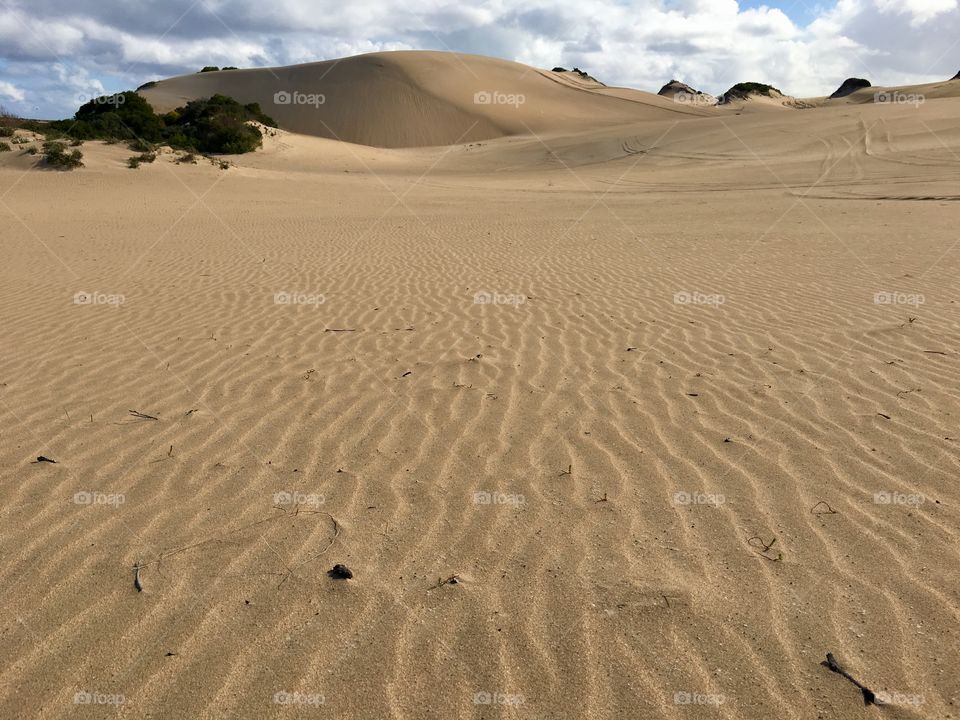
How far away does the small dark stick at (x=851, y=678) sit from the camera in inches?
90.7

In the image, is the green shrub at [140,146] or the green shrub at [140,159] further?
the green shrub at [140,146]

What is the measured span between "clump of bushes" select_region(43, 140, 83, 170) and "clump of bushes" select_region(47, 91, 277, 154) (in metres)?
3.21

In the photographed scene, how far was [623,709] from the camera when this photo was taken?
2.32 meters

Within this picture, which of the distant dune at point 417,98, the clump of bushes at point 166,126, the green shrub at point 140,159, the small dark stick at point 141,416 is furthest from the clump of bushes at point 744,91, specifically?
the small dark stick at point 141,416

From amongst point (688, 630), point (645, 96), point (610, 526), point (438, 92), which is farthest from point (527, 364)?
point (645, 96)

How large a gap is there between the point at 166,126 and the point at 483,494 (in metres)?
32.7

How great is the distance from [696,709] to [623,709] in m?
0.25

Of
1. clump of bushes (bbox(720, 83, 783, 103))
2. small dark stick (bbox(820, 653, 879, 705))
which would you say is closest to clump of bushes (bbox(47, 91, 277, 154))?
small dark stick (bbox(820, 653, 879, 705))

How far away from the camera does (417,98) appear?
52.1 meters

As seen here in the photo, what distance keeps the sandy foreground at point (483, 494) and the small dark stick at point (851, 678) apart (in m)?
0.02

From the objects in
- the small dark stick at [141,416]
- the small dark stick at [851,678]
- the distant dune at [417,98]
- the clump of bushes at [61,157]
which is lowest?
the small dark stick at [141,416]

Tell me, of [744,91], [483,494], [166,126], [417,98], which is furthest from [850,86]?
[483,494]

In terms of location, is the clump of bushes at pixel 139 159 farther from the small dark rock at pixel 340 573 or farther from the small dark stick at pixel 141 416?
the small dark rock at pixel 340 573

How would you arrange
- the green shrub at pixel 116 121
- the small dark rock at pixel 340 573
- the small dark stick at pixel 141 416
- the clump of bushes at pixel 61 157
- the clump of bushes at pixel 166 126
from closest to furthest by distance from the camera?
the small dark rock at pixel 340 573 < the small dark stick at pixel 141 416 < the clump of bushes at pixel 61 157 < the green shrub at pixel 116 121 < the clump of bushes at pixel 166 126
